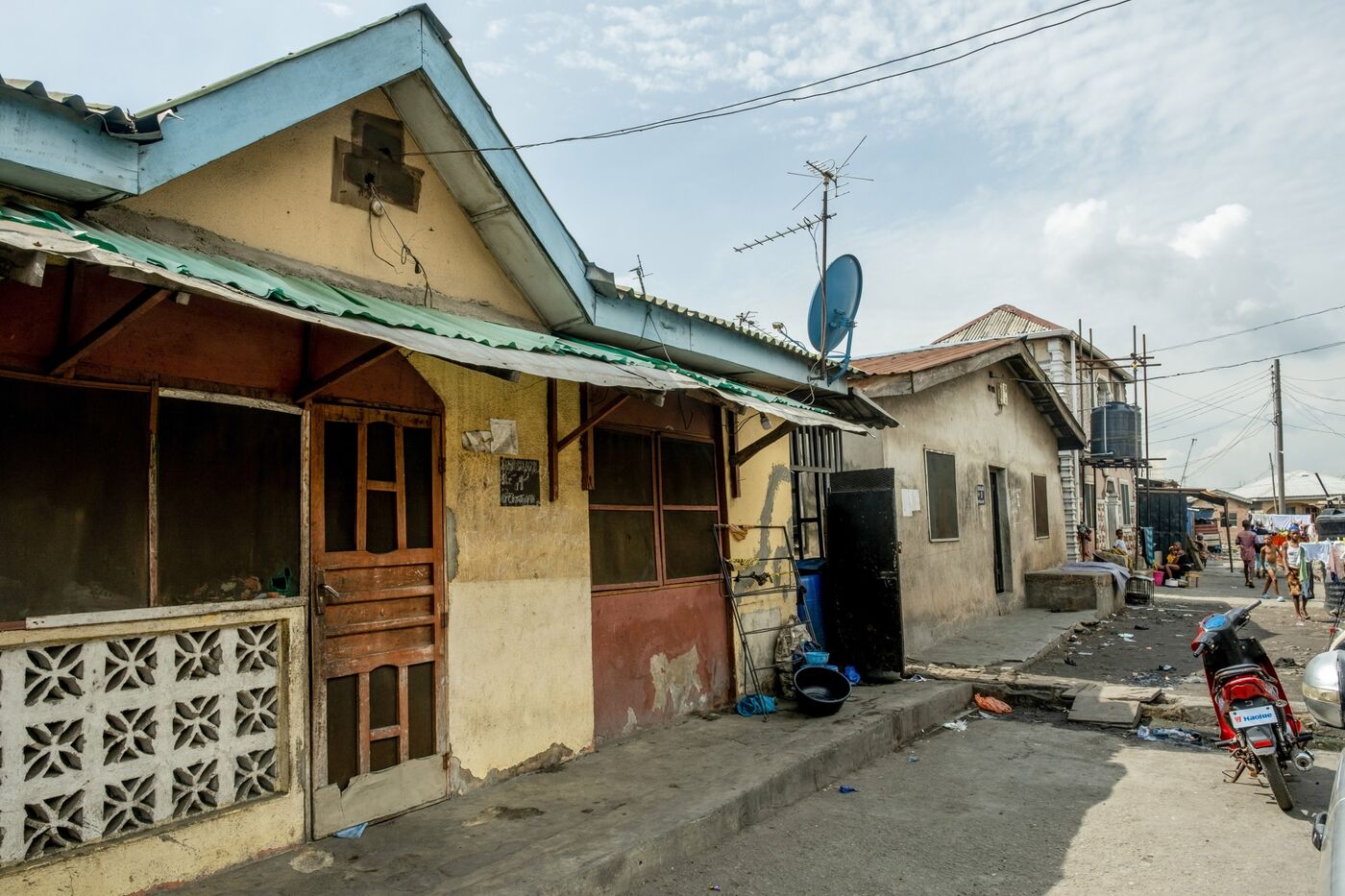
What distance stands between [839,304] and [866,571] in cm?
283

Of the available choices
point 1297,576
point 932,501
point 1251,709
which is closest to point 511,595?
point 1251,709

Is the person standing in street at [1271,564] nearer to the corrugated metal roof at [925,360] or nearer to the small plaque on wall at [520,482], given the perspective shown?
the corrugated metal roof at [925,360]

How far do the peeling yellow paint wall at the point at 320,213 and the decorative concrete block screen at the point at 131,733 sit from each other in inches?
81.5

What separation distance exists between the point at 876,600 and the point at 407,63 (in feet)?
21.6

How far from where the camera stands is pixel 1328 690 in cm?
348

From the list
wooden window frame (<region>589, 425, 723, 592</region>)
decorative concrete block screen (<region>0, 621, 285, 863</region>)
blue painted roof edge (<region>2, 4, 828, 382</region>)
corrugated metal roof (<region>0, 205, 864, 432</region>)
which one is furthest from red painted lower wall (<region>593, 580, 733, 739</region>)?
decorative concrete block screen (<region>0, 621, 285, 863</region>)

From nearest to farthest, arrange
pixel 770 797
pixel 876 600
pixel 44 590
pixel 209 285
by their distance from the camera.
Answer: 1. pixel 209 285
2. pixel 44 590
3. pixel 770 797
4. pixel 876 600

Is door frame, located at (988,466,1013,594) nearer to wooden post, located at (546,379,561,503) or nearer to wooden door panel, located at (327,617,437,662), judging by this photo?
wooden post, located at (546,379,561,503)

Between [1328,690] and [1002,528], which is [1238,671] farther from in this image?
[1002,528]

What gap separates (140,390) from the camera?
3840 millimetres

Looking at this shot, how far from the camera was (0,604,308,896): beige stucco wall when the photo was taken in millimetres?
3414

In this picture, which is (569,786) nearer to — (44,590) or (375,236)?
(44,590)

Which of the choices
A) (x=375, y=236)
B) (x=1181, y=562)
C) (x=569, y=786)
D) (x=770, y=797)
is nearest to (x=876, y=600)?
(x=770, y=797)

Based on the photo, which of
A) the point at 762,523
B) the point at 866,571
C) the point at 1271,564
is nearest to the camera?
the point at 762,523
